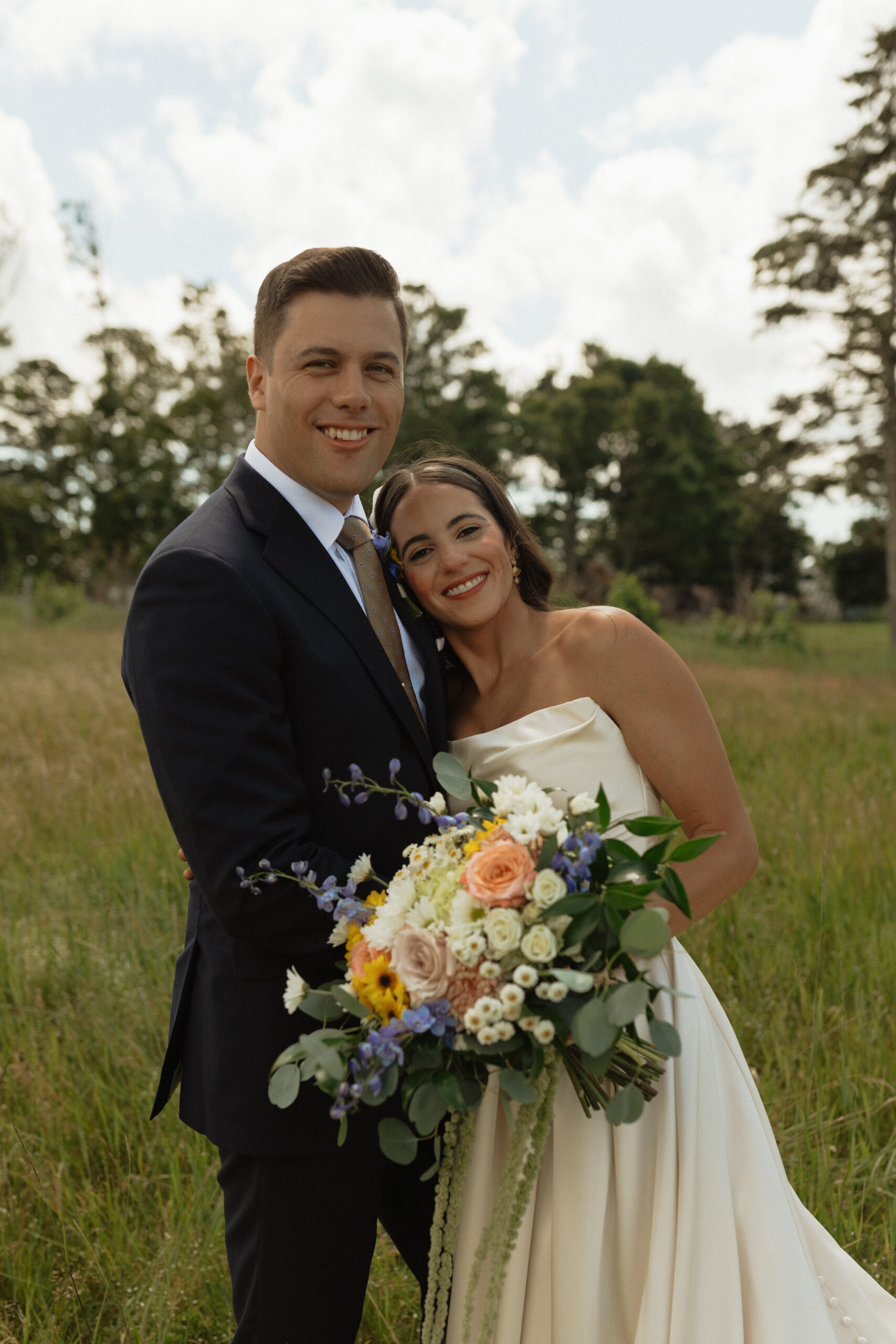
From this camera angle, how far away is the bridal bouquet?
134 cm

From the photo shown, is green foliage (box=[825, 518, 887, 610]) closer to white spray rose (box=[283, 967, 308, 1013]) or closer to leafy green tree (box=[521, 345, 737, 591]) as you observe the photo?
leafy green tree (box=[521, 345, 737, 591])

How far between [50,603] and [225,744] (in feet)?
70.9

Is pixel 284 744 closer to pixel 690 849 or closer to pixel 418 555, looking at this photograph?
pixel 690 849

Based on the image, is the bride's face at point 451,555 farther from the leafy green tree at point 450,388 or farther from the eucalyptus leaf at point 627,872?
the leafy green tree at point 450,388

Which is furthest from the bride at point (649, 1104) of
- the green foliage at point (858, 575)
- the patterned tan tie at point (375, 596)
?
the green foliage at point (858, 575)

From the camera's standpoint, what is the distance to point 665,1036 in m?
1.42

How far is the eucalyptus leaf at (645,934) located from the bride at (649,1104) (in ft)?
2.68

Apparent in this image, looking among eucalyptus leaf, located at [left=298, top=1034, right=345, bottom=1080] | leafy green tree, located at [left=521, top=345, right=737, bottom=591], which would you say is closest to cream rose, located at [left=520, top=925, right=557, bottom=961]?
eucalyptus leaf, located at [left=298, top=1034, right=345, bottom=1080]

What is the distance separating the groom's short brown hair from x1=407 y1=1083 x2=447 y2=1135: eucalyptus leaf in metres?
1.68

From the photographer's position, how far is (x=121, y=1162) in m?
3.14

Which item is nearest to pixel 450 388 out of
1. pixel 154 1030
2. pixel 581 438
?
pixel 581 438

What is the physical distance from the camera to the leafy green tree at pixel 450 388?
33.6 metres

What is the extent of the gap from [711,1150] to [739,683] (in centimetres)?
1116

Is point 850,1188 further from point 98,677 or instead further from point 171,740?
point 98,677
